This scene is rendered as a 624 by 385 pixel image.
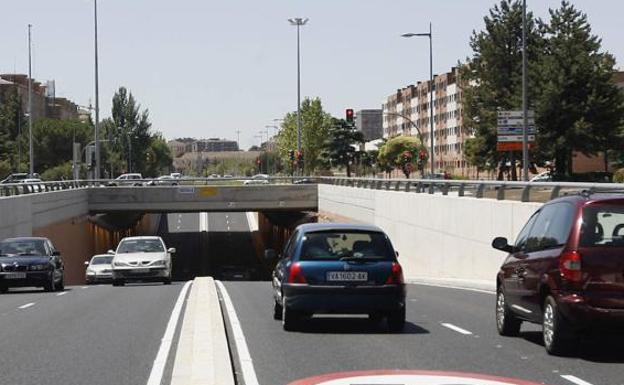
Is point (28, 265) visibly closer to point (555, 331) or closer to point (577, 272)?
point (555, 331)

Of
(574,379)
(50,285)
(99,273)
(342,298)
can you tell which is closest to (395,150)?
(99,273)

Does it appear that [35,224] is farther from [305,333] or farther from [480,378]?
[480,378]

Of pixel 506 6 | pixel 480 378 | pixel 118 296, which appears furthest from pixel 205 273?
pixel 480 378

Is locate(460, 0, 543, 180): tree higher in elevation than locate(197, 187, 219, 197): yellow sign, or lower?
higher

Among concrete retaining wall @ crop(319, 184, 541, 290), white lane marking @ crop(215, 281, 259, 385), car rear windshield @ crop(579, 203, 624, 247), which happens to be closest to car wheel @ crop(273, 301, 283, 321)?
white lane marking @ crop(215, 281, 259, 385)

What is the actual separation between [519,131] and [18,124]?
348 ft

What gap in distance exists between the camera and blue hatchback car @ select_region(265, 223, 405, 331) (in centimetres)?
1540

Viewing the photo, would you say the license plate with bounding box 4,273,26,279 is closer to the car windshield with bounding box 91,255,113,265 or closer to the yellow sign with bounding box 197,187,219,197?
the car windshield with bounding box 91,255,113,265

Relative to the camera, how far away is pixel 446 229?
121ft

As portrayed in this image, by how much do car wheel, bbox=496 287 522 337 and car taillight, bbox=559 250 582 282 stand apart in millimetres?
2188

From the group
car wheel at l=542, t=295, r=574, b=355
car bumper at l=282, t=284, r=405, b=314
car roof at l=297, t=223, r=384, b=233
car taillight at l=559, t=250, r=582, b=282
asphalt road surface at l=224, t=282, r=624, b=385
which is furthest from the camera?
car roof at l=297, t=223, r=384, b=233

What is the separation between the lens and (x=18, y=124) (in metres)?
153

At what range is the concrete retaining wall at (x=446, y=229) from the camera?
96.7ft

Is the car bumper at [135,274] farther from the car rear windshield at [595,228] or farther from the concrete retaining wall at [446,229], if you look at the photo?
the car rear windshield at [595,228]
